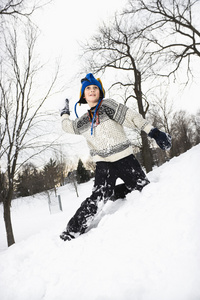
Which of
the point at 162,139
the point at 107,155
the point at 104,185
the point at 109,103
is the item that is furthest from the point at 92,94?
the point at 104,185

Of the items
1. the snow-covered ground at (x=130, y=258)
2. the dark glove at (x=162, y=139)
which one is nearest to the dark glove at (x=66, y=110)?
the dark glove at (x=162, y=139)

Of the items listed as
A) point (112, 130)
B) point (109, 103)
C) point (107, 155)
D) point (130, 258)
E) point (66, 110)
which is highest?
point (66, 110)

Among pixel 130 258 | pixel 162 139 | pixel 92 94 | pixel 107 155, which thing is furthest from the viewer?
pixel 92 94

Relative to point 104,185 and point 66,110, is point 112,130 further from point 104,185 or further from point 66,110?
point 66,110

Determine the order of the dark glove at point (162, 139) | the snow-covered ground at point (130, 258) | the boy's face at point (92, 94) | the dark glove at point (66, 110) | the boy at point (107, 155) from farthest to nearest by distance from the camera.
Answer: the dark glove at point (66, 110)
the boy's face at point (92, 94)
the boy at point (107, 155)
the dark glove at point (162, 139)
the snow-covered ground at point (130, 258)

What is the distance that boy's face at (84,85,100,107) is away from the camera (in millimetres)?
2080

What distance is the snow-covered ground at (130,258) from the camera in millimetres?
1002

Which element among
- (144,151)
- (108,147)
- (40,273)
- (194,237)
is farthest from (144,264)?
(144,151)

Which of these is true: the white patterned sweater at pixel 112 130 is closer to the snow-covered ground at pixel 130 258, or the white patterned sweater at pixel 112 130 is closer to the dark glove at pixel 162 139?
the dark glove at pixel 162 139

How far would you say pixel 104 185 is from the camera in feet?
6.41

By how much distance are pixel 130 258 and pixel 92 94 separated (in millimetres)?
1804

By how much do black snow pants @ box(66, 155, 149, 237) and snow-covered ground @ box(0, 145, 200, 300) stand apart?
0.14 m

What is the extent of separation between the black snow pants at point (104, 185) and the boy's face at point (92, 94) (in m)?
0.81

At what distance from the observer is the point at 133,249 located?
4.14 feet
